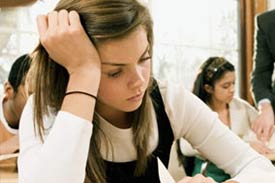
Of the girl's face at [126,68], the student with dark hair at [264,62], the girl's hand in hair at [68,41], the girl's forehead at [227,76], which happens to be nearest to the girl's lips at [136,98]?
the girl's face at [126,68]

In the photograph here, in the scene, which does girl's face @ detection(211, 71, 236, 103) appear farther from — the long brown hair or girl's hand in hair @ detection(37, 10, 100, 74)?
girl's hand in hair @ detection(37, 10, 100, 74)

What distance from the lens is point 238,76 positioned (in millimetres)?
3637

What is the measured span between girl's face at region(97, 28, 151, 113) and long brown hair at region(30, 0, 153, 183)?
0.02 meters

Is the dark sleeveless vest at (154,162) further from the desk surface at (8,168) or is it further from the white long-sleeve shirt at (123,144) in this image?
the desk surface at (8,168)

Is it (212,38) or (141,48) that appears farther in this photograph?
(212,38)

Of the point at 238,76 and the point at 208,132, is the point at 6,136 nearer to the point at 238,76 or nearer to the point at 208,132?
the point at 208,132

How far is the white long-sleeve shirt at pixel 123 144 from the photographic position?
0.96m

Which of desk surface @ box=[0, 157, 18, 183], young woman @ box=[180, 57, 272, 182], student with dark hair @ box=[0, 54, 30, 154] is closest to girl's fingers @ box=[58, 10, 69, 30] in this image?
desk surface @ box=[0, 157, 18, 183]

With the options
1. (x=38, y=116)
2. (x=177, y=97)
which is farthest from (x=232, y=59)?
(x=38, y=116)

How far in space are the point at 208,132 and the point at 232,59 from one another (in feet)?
8.06

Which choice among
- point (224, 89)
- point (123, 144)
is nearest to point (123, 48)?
point (123, 144)

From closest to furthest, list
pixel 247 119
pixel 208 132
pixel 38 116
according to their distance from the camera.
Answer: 1. pixel 38 116
2. pixel 208 132
3. pixel 247 119

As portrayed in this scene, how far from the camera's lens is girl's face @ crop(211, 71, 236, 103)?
310cm

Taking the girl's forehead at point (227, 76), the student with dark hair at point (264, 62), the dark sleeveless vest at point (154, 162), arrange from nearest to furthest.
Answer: the dark sleeveless vest at point (154, 162)
the student with dark hair at point (264, 62)
the girl's forehead at point (227, 76)
